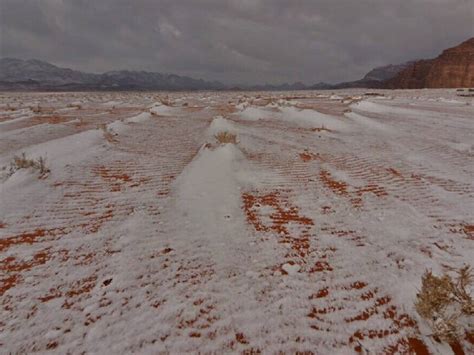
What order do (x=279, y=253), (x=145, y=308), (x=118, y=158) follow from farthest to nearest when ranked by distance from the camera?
(x=118, y=158) → (x=279, y=253) → (x=145, y=308)

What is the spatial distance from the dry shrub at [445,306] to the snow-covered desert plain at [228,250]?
8cm

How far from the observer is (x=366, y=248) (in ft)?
9.48

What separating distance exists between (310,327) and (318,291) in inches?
15.9

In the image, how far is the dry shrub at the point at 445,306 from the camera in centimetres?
184

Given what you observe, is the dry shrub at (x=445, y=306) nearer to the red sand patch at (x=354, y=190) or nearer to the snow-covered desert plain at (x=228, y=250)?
the snow-covered desert plain at (x=228, y=250)

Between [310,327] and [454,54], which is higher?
[454,54]

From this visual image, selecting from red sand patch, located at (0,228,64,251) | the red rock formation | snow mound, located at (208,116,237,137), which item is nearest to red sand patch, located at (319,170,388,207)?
red sand patch, located at (0,228,64,251)

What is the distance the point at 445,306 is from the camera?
2020mm

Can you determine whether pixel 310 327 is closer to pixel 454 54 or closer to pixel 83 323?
pixel 83 323

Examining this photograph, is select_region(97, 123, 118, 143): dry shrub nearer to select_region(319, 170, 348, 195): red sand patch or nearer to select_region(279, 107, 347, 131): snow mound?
select_region(319, 170, 348, 195): red sand patch

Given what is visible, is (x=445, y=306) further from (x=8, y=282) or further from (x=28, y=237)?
(x=28, y=237)

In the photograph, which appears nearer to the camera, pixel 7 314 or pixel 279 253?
pixel 7 314

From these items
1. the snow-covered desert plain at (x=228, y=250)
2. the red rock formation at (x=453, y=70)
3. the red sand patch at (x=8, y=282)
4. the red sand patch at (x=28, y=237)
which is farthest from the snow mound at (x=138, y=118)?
the red rock formation at (x=453, y=70)

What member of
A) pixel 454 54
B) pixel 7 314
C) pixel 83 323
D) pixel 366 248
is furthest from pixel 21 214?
pixel 454 54
